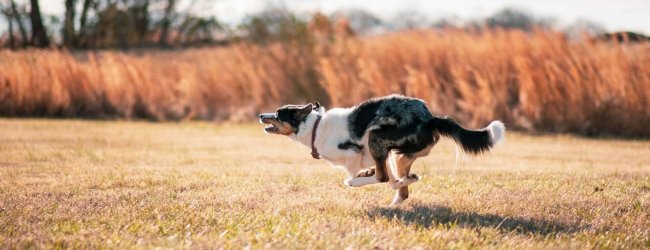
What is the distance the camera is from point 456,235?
5.49 metres

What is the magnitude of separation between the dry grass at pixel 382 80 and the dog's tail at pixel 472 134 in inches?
315

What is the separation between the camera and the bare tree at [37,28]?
27.9m

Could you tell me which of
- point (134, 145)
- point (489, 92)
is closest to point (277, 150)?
point (134, 145)

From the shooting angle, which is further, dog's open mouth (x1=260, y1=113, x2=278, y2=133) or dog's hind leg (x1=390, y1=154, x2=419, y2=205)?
dog's open mouth (x1=260, y1=113, x2=278, y2=133)

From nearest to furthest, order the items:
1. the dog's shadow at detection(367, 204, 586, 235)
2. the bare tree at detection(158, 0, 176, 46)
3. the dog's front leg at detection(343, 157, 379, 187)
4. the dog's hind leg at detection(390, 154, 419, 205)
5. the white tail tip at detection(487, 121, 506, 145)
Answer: the dog's shadow at detection(367, 204, 586, 235)
the white tail tip at detection(487, 121, 506, 145)
the dog's hind leg at detection(390, 154, 419, 205)
the dog's front leg at detection(343, 157, 379, 187)
the bare tree at detection(158, 0, 176, 46)

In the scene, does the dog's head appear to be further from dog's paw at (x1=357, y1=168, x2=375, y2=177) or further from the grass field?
dog's paw at (x1=357, y1=168, x2=375, y2=177)

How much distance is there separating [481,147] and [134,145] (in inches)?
262

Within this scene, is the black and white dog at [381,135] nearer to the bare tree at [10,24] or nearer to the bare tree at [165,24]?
the bare tree at [10,24]

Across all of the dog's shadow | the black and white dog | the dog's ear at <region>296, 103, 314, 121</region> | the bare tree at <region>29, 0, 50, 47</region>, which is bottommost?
the dog's shadow

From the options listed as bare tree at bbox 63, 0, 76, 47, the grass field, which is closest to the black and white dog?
the grass field

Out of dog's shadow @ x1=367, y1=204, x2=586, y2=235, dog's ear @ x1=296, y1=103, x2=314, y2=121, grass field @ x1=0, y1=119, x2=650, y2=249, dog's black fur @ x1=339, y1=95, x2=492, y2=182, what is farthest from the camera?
dog's ear @ x1=296, y1=103, x2=314, y2=121

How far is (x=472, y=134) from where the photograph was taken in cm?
645

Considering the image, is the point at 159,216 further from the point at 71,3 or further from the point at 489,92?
the point at 71,3

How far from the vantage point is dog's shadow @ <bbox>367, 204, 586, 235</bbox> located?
580cm
